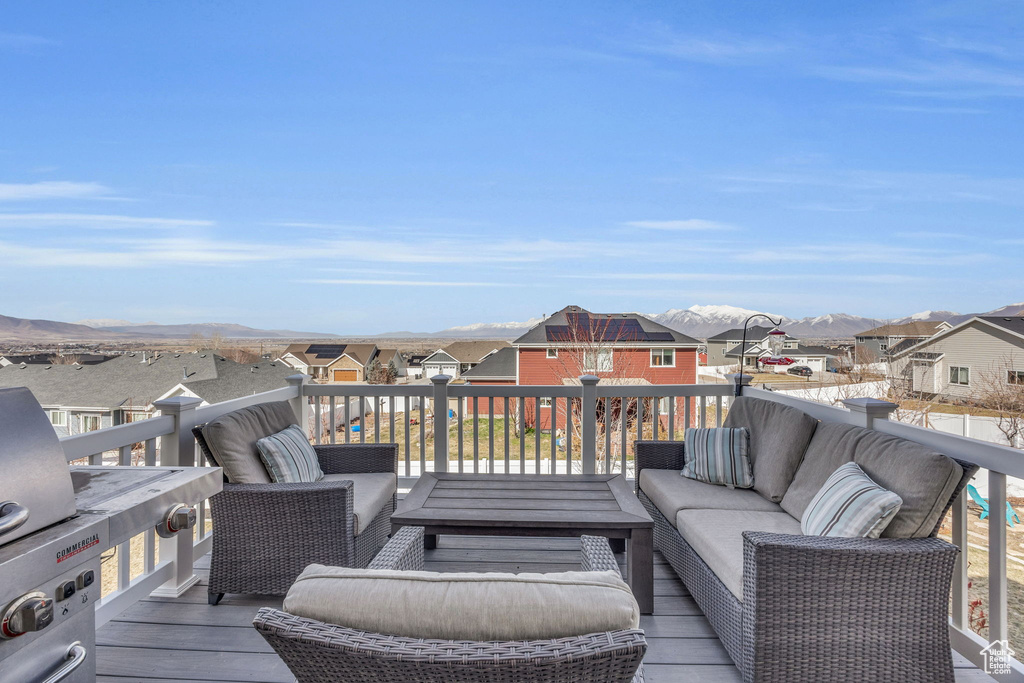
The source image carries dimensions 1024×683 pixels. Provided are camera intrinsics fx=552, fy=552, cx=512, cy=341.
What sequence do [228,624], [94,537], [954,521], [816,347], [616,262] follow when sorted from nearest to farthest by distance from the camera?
[94,537], [954,521], [228,624], [816,347], [616,262]

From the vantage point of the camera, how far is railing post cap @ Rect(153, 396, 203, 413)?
2.84 meters

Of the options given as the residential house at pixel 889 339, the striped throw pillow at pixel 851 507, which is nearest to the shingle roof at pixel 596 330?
the residential house at pixel 889 339

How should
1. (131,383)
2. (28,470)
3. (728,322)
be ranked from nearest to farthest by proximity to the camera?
(28,470), (131,383), (728,322)

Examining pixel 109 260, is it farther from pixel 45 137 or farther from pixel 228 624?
pixel 228 624

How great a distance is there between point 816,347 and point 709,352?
9.11ft

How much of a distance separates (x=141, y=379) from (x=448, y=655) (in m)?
3.41

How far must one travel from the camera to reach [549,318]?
46.5 ft

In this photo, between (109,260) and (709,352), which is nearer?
(109,260)

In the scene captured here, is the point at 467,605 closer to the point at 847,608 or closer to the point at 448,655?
the point at 448,655

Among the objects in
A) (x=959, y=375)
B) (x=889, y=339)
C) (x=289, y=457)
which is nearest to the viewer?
(x=289, y=457)

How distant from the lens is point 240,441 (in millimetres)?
2836

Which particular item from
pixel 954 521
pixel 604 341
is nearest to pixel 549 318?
pixel 604 341

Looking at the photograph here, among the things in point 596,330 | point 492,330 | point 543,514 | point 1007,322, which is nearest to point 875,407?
point 543,514

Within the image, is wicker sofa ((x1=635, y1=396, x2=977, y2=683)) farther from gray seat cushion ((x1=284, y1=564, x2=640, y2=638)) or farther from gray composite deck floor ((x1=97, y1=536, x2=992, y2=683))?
Answer: gray seat cushion ((x1=284, y1=564, x2=640, y2=638))
